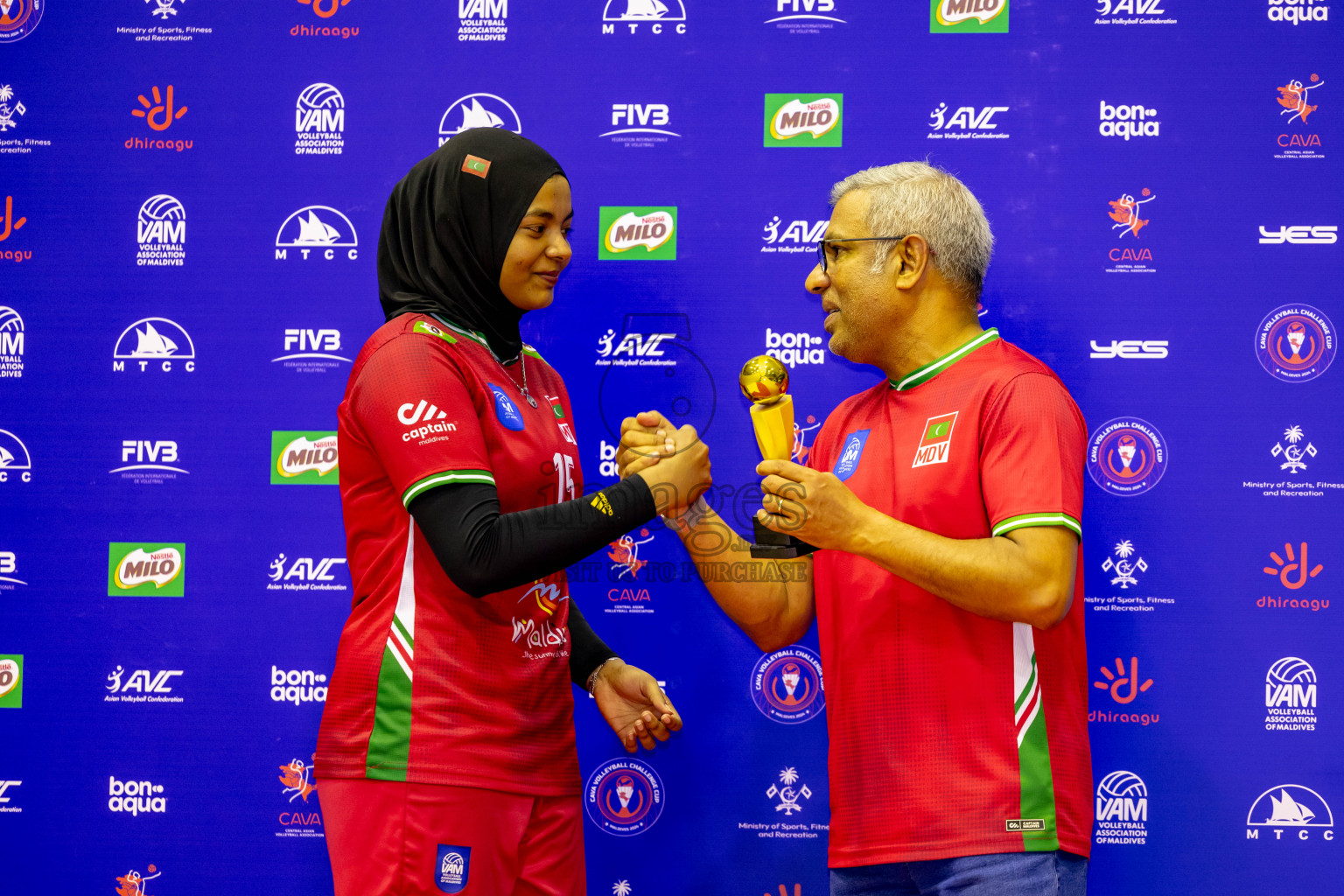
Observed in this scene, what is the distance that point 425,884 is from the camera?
167 centimetres

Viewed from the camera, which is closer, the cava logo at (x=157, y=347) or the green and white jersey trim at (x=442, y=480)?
the green and white jersey trim at (x=442, y=480)

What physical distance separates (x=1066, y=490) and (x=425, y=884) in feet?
4.65

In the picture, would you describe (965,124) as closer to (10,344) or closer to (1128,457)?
(1128,457)

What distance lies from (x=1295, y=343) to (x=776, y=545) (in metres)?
1.89

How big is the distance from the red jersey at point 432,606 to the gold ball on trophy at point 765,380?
438mm

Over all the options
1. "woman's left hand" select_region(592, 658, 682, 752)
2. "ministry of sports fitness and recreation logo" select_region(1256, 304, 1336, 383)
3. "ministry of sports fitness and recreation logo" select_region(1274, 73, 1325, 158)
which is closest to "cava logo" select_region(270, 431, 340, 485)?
"woman's left hand" select_region(592, 658, 682, 752)

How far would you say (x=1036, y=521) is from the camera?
68.8 inches

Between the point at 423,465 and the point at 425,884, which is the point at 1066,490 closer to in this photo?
the point at 423,465

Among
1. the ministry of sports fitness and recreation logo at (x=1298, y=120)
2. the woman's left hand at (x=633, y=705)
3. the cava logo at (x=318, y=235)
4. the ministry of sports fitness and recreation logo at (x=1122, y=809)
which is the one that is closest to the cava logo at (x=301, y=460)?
the cava logo at (x=318, y=235)

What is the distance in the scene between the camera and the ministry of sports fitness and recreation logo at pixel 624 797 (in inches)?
109

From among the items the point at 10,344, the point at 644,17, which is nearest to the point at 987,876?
the point at 644,17

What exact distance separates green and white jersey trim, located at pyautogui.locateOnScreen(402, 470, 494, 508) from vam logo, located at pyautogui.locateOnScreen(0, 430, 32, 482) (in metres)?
2.00

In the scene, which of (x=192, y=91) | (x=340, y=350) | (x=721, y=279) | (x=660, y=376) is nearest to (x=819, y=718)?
(x=660, y=376)

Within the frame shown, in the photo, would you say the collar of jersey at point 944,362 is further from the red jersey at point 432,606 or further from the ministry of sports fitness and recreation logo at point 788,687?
the ministry of sports fitness and recreation logo at point 788,687
